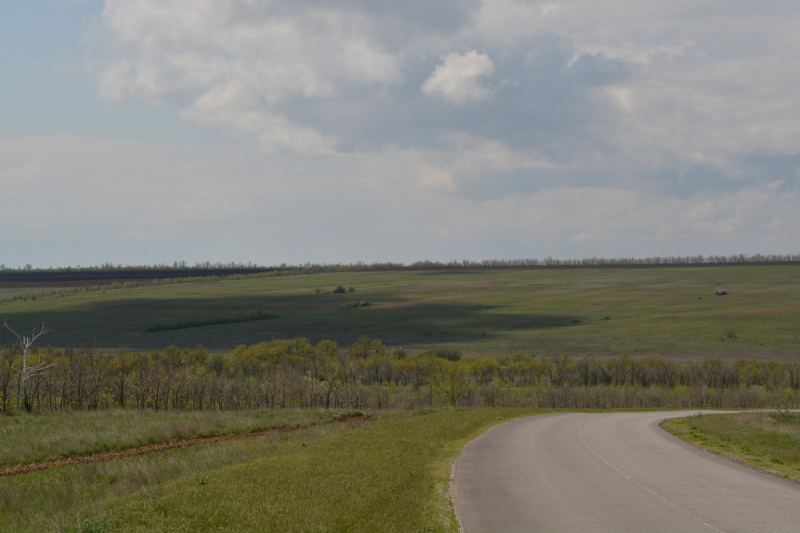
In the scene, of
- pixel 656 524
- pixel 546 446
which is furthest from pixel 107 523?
pixel 546 446

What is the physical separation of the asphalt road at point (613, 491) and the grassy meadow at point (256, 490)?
1.27 metres

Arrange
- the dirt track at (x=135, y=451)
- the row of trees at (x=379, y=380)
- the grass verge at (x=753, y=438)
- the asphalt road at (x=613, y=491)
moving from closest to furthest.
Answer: the asphalt road at (x=613, y=491)
the grass verge at (x=753, y=438)
the dirt track at (x=135, y=451)
the row of trees at (x=379, y=380)

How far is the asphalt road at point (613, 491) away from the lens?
12141 mm

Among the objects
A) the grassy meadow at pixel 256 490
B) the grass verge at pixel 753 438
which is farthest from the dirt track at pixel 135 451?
the grass verge at pixel 753 438

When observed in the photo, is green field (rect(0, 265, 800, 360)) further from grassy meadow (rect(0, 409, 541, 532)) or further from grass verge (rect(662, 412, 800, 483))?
grassy meadow (rect(0, 409, 541, 532))

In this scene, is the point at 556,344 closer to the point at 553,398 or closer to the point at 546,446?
the point at 553,398

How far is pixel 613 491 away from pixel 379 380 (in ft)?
267

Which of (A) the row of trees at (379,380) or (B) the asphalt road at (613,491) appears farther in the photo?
(A) the row of trees at (379,380)

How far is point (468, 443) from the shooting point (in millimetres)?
24875

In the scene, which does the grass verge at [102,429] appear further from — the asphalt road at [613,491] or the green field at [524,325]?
the green field at [524,325]

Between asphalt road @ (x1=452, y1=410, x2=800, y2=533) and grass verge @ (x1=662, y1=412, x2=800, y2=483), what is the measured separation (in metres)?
1.03

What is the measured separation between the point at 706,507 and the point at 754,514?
103cm

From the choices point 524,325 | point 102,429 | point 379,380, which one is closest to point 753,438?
point 102,429

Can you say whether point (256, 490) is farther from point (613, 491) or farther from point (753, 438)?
point (753, 438)
